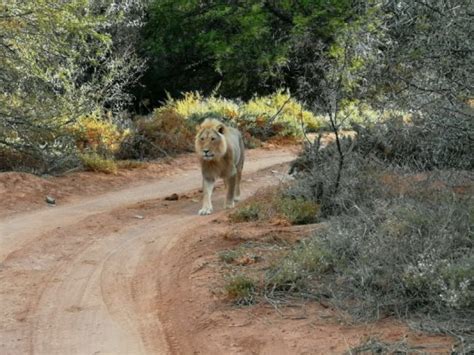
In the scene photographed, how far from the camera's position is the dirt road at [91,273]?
272 inches

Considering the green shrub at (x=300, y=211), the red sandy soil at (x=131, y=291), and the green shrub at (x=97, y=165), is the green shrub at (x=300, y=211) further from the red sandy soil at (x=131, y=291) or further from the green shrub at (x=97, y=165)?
the green shrub at (x=97, y=165)

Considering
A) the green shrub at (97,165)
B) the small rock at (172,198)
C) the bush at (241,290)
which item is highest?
the bush at (241,290)

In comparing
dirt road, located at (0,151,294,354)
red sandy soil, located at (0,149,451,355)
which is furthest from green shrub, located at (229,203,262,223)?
dirt road, located at (0,151,294,354)

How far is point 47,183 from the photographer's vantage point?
1456 centimetres

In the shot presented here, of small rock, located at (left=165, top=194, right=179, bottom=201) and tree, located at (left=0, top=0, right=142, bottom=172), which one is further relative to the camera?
small rock, located at (left=165, top=194, right=179, bottom=201)

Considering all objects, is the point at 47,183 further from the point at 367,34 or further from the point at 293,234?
the point at 367,34

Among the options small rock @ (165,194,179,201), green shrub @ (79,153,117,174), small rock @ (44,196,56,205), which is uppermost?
green shrub @ (79,153,117,174)

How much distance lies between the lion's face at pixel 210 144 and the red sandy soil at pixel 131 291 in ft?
3.12

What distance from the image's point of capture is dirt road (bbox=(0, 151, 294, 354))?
6.91 meters

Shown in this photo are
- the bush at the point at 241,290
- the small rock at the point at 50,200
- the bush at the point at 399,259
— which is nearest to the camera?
the bush at the point at 399,259

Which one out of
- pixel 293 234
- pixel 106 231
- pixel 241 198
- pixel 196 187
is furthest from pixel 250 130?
pixel 293 234

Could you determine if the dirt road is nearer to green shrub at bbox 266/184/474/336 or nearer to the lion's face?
the lion's face

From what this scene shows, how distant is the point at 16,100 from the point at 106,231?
18.8ft

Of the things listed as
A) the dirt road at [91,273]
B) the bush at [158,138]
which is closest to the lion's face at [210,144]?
the dirt road at [91,273]
